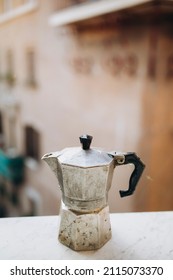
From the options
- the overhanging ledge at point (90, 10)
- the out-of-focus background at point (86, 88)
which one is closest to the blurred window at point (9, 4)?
the out-of-focus background at point (86, 88)

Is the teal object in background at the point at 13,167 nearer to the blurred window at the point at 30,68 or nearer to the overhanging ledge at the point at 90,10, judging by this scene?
the blurred window at the point at 30,68

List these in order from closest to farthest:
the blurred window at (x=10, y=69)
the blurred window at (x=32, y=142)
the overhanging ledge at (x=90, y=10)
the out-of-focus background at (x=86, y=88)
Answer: the overhanging ledge at (x=90, y=10) → the out-of-focus background at (x=86, y=88) → the blurred window at (x=32, y=142) → the blurred window at (x=10, y=69)

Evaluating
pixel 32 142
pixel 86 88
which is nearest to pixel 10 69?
pixel 32 142

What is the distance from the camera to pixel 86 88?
6.71 feet

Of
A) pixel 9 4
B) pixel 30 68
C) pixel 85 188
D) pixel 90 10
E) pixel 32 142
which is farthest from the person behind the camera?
pixel 32 142

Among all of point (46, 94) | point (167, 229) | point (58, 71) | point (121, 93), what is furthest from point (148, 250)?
point (46, 94)

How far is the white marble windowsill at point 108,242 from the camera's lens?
0.40 metres

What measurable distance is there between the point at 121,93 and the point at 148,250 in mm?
1430

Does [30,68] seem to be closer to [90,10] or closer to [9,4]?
[9,4]

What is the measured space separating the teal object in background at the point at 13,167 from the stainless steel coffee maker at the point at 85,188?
2.59 m

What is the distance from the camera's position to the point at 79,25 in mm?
2020

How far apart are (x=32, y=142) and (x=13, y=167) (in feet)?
1.06

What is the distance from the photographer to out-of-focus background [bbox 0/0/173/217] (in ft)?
5.09

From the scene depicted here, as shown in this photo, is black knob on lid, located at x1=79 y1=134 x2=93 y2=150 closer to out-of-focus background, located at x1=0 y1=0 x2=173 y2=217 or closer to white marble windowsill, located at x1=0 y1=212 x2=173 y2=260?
white marble windowsill, located at x1=0 y1=212 x2=173 y2=260
